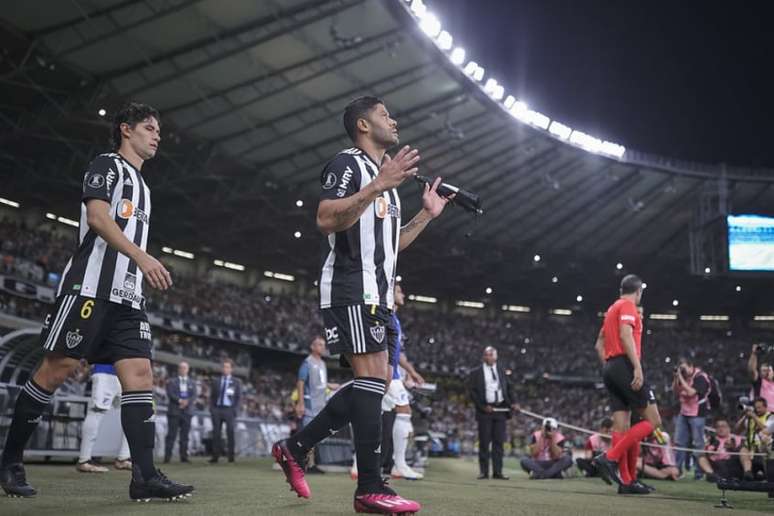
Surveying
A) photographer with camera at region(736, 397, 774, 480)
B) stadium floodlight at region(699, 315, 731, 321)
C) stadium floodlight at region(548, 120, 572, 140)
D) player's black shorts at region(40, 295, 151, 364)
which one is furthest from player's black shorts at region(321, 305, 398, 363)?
stadium floodlight at region(699, 315, 731, 321)

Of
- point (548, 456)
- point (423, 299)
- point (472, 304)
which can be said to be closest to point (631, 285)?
point (548, 456)

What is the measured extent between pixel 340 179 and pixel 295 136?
74.3ft

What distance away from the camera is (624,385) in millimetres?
7059

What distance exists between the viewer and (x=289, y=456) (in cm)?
413

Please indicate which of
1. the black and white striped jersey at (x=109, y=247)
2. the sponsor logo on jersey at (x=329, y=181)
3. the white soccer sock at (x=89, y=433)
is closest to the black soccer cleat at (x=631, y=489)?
the sponsor logo on jersey at (x=329, y=181)

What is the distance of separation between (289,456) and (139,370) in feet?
3.16

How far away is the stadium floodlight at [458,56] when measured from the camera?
75.5 feet

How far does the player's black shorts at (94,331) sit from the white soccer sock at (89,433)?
4699 mm

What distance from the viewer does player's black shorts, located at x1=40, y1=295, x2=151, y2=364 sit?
4031 mm

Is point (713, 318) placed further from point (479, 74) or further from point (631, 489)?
point (631, 489)

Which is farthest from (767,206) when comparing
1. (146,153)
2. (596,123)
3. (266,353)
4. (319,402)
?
(146,153)

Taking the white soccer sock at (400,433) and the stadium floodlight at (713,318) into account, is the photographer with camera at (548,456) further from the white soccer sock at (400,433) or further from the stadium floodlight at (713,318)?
the stadium floodlight at (713,318)

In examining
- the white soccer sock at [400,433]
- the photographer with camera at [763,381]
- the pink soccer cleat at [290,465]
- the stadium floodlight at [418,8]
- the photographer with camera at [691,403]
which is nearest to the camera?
the pink soccer cleat at [290,465]

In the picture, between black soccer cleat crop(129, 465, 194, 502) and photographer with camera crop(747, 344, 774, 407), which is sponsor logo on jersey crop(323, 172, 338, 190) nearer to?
black soccer cleat crop(129, 465, 194, 502)
